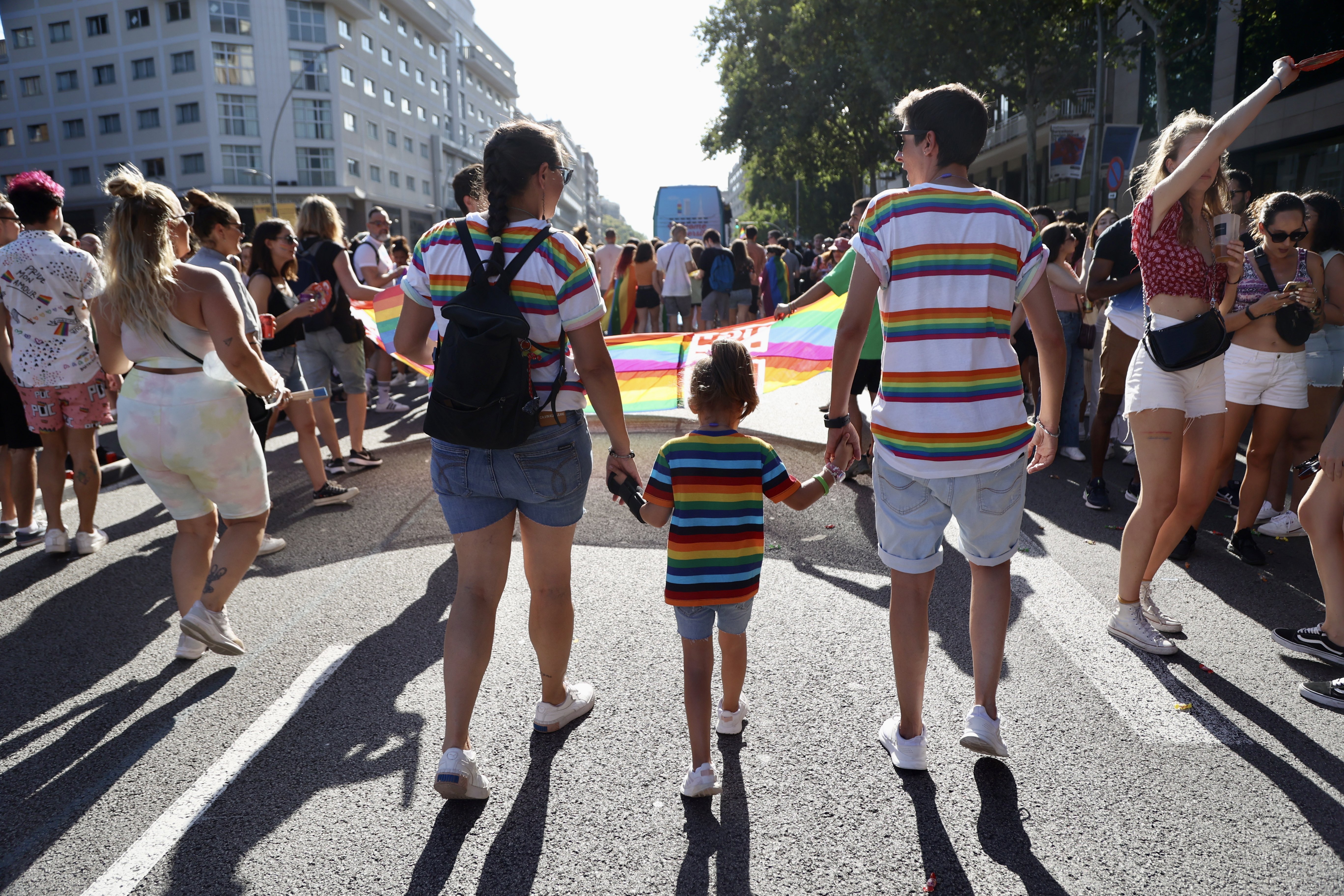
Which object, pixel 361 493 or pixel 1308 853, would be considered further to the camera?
pixel 361 493

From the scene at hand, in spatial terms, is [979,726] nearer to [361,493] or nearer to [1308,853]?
[1308,853]

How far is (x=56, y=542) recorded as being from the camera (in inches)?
220

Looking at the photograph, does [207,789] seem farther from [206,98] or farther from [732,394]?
[206,98]

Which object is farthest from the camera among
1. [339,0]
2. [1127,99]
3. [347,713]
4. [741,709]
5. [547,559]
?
[339,0]

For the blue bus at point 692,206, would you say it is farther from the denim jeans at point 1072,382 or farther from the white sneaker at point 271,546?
the white sneaker at point 271,546

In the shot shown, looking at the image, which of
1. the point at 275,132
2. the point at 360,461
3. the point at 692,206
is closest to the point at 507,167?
the point at 360,461

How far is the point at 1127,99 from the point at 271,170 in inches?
1398

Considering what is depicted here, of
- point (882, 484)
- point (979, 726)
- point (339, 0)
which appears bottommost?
point (979, 726)

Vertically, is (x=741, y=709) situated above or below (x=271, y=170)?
below

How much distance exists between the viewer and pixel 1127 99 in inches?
1104

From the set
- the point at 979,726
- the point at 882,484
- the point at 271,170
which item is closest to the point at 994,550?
the point at 882,484

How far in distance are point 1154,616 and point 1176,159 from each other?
198 centimetres

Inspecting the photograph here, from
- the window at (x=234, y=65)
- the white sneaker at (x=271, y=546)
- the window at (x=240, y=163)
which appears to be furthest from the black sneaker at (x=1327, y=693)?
the window at (x=234, y=65)

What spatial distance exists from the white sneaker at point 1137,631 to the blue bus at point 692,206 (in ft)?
74.8
